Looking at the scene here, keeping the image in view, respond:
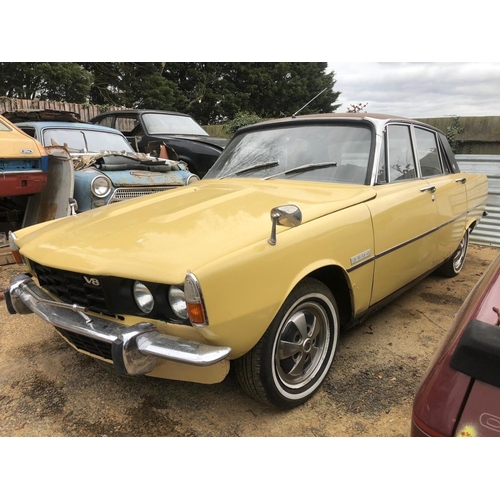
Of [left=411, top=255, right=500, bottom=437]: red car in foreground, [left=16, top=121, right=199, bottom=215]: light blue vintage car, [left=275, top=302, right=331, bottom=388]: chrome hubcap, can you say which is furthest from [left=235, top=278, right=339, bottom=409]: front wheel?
[left=16, top=121, right=199, bottom=215]: light blue vintage car

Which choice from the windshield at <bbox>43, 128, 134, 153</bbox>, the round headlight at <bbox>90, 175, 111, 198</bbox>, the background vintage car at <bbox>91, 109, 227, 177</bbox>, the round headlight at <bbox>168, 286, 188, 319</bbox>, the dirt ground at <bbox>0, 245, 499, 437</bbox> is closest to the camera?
the round headlight at <bbox>168, 286, 188, 319</bbox>

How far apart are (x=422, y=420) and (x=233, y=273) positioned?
943 mm

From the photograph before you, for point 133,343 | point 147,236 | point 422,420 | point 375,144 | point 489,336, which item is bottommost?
point 133,343

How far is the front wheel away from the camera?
1988 mm

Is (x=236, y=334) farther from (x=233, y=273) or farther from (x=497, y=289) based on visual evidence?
(x=497, y=289)

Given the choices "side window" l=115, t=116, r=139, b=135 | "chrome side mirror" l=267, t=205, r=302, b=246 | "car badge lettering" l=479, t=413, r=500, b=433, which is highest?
"side window" l=115, t=116, r=139, b=135

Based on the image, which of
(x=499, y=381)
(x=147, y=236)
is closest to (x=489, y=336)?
(x=499, y=381)

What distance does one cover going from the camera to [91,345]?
2.03 meters

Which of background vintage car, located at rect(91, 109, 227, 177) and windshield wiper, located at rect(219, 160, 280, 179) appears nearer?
windshield wiper, located at rect(219, 160, 280, 179)

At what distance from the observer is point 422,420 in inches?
41.9

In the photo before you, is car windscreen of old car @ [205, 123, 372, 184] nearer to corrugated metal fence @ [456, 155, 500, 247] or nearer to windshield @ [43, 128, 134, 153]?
windshield @ [43, 128, 134, 153]

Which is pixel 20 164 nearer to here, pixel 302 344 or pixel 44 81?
pixel 302 344

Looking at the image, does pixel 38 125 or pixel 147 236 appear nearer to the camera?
Result: pixel 147 236

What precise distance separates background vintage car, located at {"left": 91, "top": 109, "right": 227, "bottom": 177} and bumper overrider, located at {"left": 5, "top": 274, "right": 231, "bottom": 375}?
17.5 ft
